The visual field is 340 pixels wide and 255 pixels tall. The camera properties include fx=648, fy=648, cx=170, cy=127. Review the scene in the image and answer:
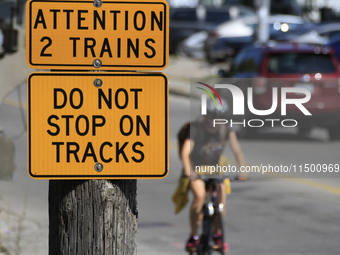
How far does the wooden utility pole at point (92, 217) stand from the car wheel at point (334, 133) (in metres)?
10.7

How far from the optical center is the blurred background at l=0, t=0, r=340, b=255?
263 inches

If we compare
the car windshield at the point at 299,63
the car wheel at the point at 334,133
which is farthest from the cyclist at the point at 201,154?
the car wheel at the point at 334,133

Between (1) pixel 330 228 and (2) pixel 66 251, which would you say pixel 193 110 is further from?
(2) pixel 66 251

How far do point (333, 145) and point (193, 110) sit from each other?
5.71m

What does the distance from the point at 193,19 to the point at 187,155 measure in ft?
76.9

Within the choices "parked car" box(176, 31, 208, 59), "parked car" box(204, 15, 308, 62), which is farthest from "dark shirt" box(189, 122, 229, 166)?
"parked car" box(176, 31, 208, 59)

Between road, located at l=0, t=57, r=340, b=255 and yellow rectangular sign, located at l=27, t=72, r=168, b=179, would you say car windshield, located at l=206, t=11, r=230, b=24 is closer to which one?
road, located at l=0, t=57, r=340, b=255

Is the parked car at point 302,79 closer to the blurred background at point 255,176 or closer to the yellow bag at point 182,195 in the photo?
the blurred background at point 255,176

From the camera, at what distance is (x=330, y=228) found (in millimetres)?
7090

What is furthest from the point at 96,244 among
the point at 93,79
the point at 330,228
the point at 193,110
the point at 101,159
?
the point at 193,110

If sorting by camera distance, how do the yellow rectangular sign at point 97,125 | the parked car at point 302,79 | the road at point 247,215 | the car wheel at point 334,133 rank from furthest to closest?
the car wheel at point 334,133 < the parked car at point 302,79 < the road at point 247,215 < the yellow rectangular sign at point 97,125

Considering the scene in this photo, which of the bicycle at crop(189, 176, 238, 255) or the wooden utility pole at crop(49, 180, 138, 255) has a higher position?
the wooden utility pole at crop(49, 180, 138, 255)

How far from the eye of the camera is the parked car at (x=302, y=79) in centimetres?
1258

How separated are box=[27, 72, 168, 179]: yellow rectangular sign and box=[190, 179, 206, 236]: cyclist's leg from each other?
313 cm
